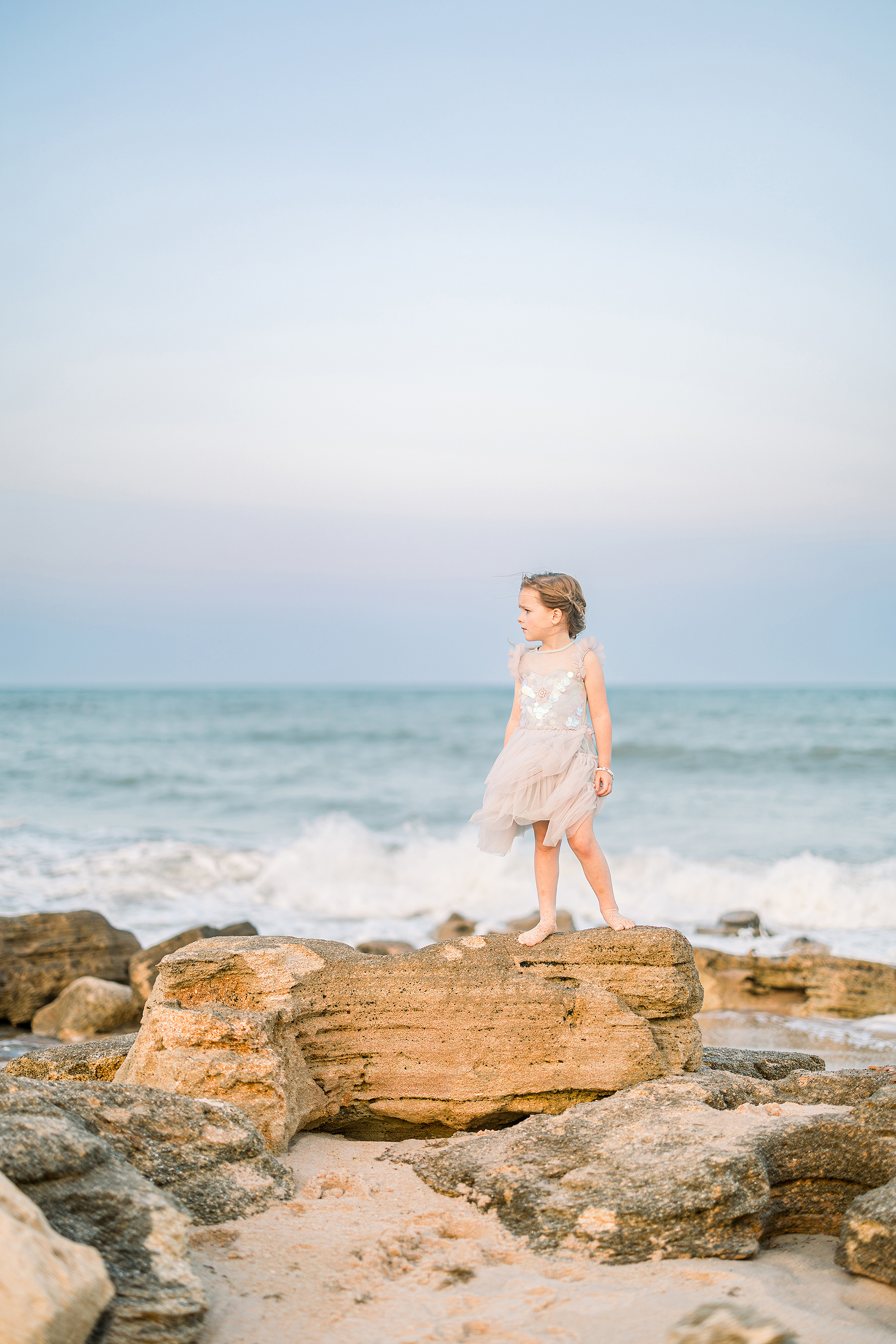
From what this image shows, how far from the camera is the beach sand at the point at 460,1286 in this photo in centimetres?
251

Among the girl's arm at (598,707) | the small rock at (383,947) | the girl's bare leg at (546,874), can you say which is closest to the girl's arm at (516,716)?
the girl's arm at (598,707)

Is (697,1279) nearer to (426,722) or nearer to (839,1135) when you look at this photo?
(839,1135)

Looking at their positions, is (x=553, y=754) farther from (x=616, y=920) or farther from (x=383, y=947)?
(x=383, y=947)

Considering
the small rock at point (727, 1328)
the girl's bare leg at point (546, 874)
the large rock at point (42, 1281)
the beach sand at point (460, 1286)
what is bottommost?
the beach sand at point (460, 1286)

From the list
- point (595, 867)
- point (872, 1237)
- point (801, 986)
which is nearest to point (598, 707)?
point (595, 867)

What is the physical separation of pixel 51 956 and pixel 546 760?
609 centimetres

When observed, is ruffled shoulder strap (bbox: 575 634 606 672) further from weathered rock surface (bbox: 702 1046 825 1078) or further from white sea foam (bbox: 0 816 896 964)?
white sea foam (bbox: 0 816 896 964)

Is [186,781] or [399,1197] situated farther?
[186,781]

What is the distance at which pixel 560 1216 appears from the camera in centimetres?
315

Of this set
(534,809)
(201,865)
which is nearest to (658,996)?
(534,809)

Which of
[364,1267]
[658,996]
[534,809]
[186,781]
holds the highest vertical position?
[534,809]

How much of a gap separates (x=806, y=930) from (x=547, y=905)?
26.4 ft

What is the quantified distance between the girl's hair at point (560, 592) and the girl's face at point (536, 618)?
0.07 feet

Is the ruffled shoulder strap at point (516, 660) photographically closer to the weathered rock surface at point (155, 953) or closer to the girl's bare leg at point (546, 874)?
the girl's bare leg at point (546, 874)
